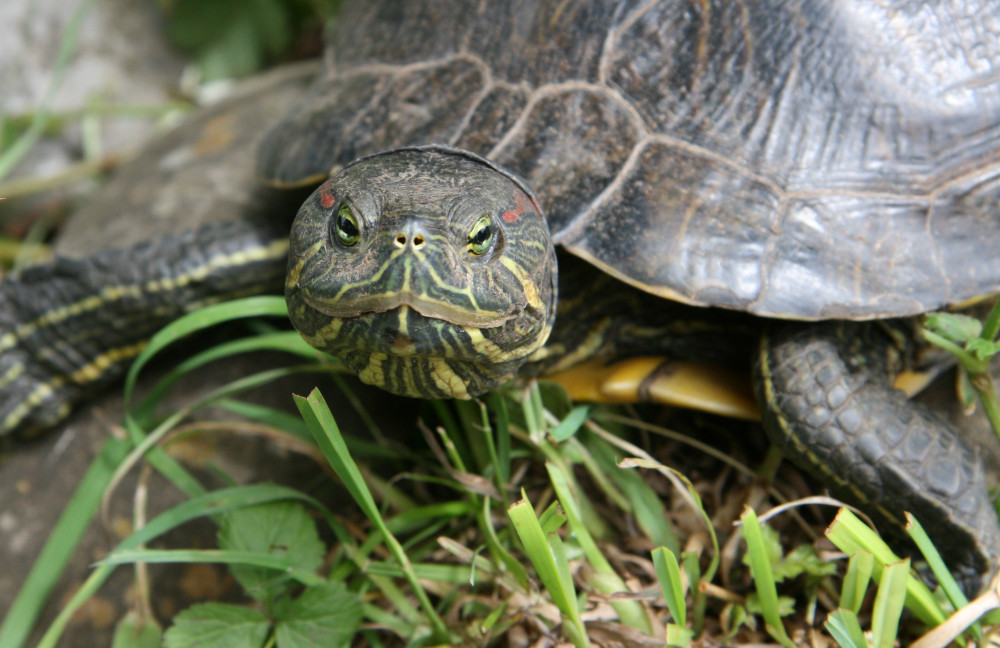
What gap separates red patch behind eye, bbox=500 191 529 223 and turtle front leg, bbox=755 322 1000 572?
2.36ft

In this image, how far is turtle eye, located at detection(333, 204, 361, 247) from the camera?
144 cm

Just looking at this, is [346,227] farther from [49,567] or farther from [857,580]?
[49,567]

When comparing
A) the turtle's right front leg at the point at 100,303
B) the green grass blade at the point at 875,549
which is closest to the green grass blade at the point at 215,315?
the turtle's right front leg at the point at 100,303

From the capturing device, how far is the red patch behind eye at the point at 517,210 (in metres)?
1.54

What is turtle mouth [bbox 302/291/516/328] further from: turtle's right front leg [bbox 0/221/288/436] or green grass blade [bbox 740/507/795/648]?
turtle's right front leg [bbox 0/221/288/436]

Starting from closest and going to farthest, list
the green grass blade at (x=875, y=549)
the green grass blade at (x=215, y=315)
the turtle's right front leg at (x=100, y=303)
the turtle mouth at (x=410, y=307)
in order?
1. the turtle mouth at (x=410, y=307)
2. the green grass blade at (x=875, y=549)
3. the green grass blade at (x=215, y=315)
4. the turtle's right front leg at (x=100, y=303)

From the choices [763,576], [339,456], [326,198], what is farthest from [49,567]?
[763,576]

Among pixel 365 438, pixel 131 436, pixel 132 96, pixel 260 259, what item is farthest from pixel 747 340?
pixel 132 96

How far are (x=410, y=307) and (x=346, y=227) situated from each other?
Answer: 0.23 m

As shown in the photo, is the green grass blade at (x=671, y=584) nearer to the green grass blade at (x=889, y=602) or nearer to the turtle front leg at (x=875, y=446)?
the green grass blade at (x=889, y=602)

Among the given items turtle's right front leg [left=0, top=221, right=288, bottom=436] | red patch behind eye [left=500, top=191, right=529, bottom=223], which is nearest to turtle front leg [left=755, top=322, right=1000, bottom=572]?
red patch behind eye [left=500, top=191, right=529, bottom=223]

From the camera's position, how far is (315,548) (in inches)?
70.0

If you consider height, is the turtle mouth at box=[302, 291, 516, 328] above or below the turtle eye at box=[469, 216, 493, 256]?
below

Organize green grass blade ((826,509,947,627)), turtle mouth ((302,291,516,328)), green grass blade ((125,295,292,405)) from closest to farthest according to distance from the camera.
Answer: turtle mouth ((302,291,516,328)) < green grass blade ((826,509,947,627)) < green grass blade ((125,295,292,405))
